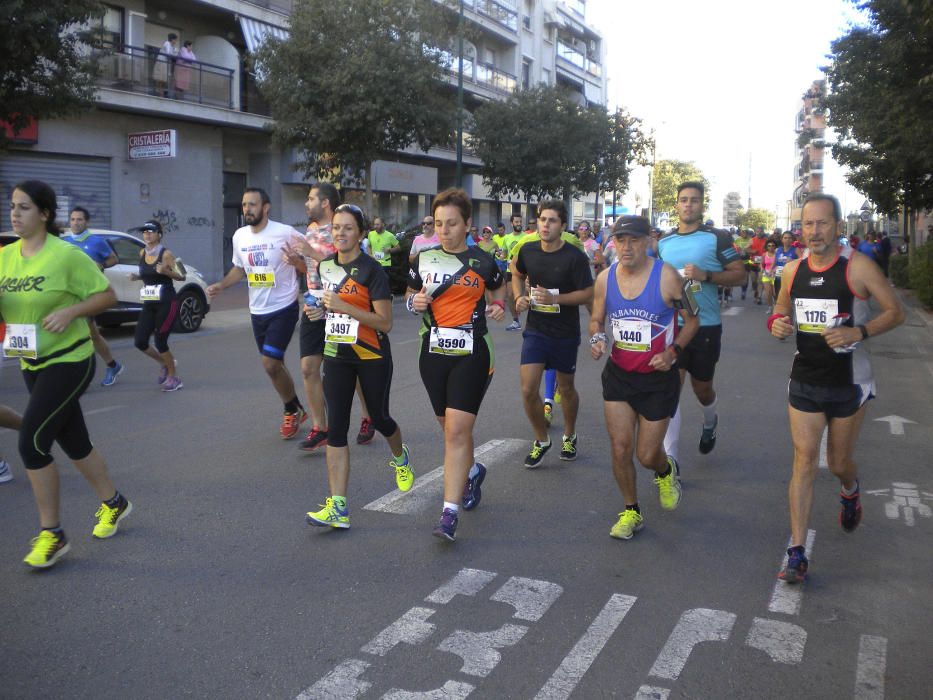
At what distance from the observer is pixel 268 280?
24.3ft

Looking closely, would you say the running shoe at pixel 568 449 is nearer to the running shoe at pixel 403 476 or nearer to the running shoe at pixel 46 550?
the running shoe at pixel 403 476

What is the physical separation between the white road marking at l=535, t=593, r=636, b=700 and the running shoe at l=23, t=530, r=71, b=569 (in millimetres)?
2599

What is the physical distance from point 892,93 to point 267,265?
1197 centimetres

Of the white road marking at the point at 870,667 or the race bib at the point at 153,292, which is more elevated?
the race bib at the point at 153,292

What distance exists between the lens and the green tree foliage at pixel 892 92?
13.8 metres

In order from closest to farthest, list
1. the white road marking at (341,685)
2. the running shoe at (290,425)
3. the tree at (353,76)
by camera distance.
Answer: the white road marking at (341,685) < the running shoe at (290,425) < the tree at (353,76)

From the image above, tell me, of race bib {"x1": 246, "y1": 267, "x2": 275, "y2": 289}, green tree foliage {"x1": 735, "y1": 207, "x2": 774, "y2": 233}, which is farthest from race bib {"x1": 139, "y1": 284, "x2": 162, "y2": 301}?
green tree foliage {"x1": 735, "y1": 207, "x2": 774, "y2": 233}

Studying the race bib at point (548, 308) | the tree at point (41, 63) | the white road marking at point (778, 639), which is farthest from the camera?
the tree at point (41, 63)

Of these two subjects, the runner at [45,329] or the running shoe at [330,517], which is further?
the running shoe at [330,517]

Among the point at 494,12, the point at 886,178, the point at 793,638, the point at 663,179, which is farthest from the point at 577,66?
the point at 793,638

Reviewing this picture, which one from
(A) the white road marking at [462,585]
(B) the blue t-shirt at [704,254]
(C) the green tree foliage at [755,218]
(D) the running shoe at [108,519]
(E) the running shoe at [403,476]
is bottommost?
(A) the white road marking at [462,585]

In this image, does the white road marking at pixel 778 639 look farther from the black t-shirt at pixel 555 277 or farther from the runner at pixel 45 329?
the runner at pixel 45 329

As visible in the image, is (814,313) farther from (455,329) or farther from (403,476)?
(403,476)

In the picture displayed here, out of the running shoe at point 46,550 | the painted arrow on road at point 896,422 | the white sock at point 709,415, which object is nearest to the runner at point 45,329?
the running shoe at point 46,550
